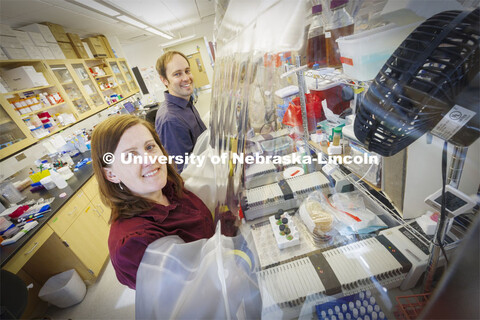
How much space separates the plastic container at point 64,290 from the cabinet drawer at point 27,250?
0.47 meters

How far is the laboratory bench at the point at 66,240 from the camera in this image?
1.68 meters

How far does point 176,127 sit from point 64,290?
6.05ft

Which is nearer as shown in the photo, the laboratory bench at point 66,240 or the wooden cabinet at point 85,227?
the laboratory bench at point 66,240

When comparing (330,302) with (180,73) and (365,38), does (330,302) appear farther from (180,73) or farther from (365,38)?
(180,73)

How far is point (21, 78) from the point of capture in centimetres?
280

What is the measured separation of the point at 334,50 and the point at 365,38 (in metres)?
0.39

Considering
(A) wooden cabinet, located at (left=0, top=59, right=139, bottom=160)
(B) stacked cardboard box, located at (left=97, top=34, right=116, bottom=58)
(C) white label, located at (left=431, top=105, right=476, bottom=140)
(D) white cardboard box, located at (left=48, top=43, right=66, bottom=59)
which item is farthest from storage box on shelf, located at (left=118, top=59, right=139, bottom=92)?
(C) white label, located at (left=431, top=105, right=476, bottom=140)

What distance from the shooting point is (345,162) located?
3.83 feet

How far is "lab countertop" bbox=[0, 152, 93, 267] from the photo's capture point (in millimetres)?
1405

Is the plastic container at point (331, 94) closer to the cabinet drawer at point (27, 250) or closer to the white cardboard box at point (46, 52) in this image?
the cabinet drawer at point (27, 250)

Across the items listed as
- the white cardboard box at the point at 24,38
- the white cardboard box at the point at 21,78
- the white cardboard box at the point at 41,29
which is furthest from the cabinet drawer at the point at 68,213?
the white cardboard box at the point at 41,29

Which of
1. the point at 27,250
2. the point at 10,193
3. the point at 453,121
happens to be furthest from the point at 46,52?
the point at 453,121

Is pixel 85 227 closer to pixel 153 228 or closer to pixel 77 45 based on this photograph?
pixel 153 228

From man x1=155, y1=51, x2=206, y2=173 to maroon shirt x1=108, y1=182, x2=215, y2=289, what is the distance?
659 mm
